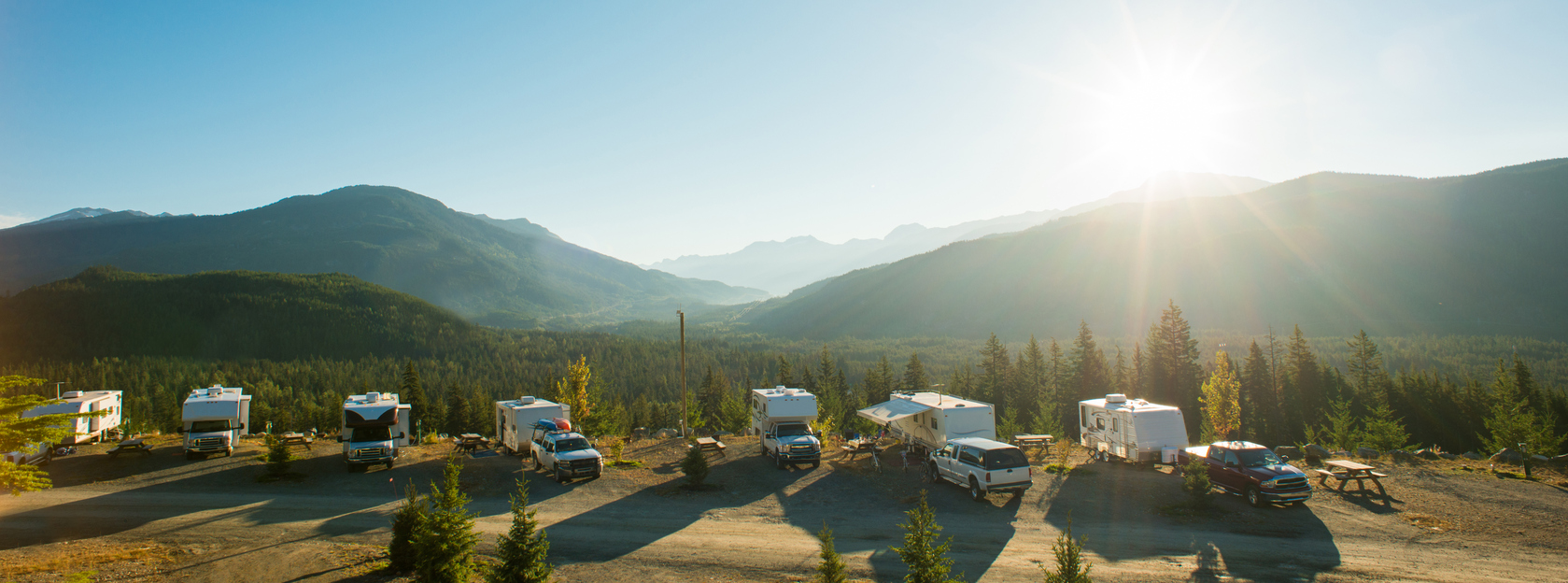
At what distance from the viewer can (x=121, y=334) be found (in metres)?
124

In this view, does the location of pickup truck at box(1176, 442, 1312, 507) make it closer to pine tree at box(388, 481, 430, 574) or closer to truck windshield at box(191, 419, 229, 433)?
pine tree at box(388, 481, 430, 574)

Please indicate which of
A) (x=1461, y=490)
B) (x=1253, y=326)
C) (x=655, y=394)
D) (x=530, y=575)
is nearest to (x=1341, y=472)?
(x=1461, y=490)

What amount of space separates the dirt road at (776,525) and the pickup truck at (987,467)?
71cm

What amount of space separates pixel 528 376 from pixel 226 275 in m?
103

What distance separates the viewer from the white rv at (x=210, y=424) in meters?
27.8

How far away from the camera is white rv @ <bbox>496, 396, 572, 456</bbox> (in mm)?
28766

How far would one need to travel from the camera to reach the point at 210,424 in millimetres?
28422

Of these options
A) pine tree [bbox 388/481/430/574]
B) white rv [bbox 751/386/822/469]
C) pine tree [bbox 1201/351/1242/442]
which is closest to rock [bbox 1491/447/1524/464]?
pine tree [bbox 1201/351/1242/442]

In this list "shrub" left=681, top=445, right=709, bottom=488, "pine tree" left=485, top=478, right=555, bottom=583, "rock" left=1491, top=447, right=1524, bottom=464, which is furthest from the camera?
"rock" left=1491, top=447, right=1524, bottom=464

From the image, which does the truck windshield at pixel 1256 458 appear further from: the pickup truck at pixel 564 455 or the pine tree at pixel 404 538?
the pine tree at pixel 404 538

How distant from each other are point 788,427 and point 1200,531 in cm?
1576

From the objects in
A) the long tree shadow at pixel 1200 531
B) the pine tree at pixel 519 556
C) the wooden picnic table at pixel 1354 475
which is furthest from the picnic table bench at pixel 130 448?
the wooden picnic table at pixel 1354 475

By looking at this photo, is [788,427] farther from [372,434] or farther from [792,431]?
[372,434]

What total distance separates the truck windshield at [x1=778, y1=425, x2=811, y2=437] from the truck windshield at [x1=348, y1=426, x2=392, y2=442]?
16.9 meters
